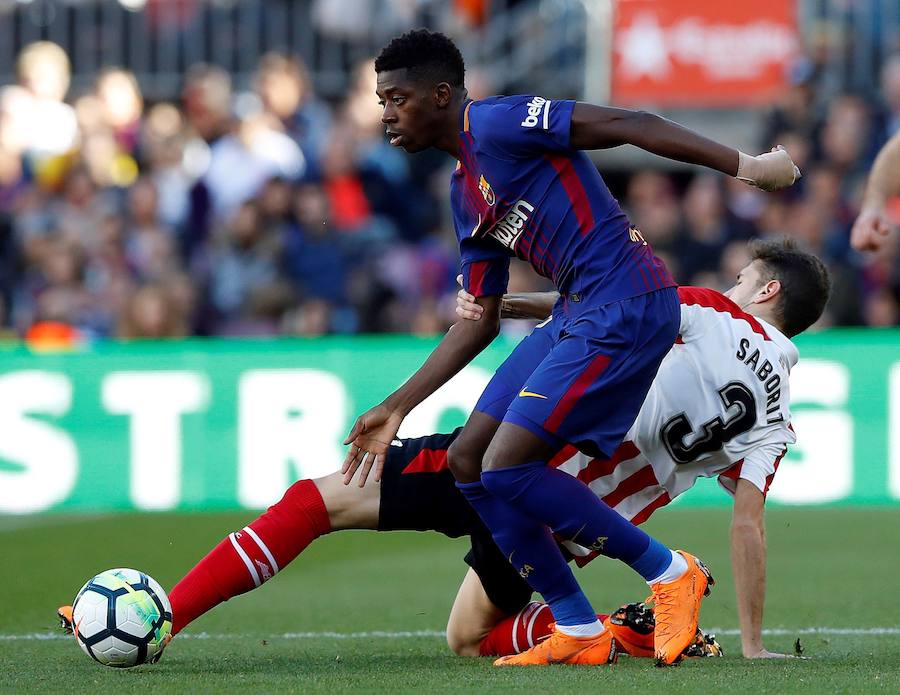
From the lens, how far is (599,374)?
493 cm

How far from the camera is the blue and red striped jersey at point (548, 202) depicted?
4902 mm

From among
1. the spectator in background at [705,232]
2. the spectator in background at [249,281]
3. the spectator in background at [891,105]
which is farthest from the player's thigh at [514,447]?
the spectator in background at [891,105]

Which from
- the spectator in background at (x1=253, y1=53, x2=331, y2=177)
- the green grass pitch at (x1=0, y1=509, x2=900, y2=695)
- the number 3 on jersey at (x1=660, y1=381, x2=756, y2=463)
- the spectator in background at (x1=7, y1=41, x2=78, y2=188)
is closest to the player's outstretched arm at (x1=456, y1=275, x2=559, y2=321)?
the number 3 on jersey at (x1=660, y1=381, x2=756, y2=463)

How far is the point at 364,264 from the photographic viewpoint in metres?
13.3

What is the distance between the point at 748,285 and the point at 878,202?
700mm

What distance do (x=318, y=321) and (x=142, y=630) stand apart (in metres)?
7.88

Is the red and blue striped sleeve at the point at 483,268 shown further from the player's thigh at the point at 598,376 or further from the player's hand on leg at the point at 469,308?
the player's thigh at the point at 598,376

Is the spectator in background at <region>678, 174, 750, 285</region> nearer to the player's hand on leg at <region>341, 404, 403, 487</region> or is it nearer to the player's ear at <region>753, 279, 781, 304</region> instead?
the player's ear at <region>753, 279, 781, 304</region>

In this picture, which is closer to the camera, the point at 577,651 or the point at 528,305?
the point at 577,651

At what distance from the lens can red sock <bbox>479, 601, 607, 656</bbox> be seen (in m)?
5.64

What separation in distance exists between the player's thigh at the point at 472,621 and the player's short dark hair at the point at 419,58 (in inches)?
73.3

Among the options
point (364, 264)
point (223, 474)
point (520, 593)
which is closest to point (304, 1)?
point (364, 264)

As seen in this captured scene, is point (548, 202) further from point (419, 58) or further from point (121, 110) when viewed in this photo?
point (121, 110)

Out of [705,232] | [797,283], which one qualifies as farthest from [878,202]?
[705,232]
